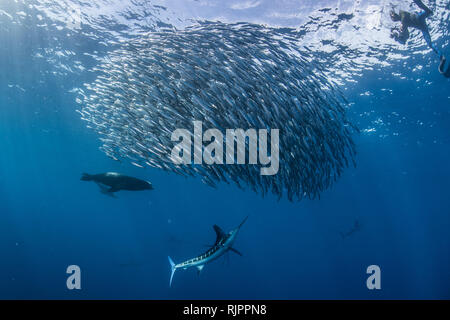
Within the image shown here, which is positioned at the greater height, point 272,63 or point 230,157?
point 272,63

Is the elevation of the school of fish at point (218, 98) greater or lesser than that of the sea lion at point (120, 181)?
greater

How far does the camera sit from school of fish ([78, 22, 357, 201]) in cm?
616

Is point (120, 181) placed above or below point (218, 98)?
below

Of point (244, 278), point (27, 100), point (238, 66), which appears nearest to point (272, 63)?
point (238, 66)

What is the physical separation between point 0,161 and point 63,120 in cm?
3900

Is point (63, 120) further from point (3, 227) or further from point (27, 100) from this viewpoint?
point (3, 227)

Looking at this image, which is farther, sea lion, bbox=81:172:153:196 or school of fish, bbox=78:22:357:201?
sea lion, bbox=81:172:153:196

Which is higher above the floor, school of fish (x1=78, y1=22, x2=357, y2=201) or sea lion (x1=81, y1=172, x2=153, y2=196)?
school of fish (x1=78, y1=22, x2=357, y2=201)

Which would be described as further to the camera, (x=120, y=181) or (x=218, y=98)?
(x=120, y=181)

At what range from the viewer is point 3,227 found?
181 feet

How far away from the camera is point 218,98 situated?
613 cm

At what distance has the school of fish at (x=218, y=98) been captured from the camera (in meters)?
6.16

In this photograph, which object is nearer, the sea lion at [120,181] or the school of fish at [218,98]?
the school of fish at [218,98]
